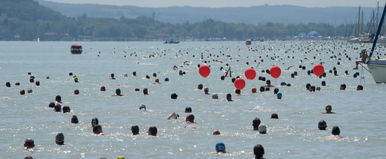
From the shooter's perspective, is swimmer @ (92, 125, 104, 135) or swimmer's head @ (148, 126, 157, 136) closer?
swimmer's head @ (148, 126, 157, 136)

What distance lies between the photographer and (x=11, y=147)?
128 feet

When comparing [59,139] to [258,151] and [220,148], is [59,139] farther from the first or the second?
[258,151]

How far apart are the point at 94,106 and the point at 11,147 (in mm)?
20081

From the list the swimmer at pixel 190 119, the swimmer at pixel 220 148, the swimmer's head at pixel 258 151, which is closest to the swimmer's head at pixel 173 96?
the swimmer at pixel 190 119

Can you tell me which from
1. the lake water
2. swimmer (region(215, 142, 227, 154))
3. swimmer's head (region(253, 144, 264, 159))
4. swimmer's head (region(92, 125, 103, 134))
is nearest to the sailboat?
the lake water

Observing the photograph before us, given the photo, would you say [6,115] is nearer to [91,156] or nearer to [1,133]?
[1,133]

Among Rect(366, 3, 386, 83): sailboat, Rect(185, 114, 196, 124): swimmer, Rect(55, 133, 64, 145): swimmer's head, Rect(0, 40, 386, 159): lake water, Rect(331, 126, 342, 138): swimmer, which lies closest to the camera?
Rect(0, 40, 386, 159): lake water

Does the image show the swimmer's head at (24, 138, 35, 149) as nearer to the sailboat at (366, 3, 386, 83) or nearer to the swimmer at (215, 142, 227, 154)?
the swimmer at (215, 142, 227, 154)

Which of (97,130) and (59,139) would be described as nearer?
(59,139)

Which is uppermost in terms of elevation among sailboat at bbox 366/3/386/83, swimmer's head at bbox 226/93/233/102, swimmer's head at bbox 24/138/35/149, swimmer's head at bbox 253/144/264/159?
sailboat at bbox 366/3/386/83

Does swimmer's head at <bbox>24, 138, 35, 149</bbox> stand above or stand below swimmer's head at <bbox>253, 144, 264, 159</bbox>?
above

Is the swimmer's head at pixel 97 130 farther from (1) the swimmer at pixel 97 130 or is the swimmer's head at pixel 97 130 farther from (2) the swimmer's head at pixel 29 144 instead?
(2) the swimmer's head at pixel 29 144

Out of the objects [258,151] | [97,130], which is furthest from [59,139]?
[258,151]

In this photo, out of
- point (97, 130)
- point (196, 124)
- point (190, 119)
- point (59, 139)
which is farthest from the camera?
point (190, 119)
